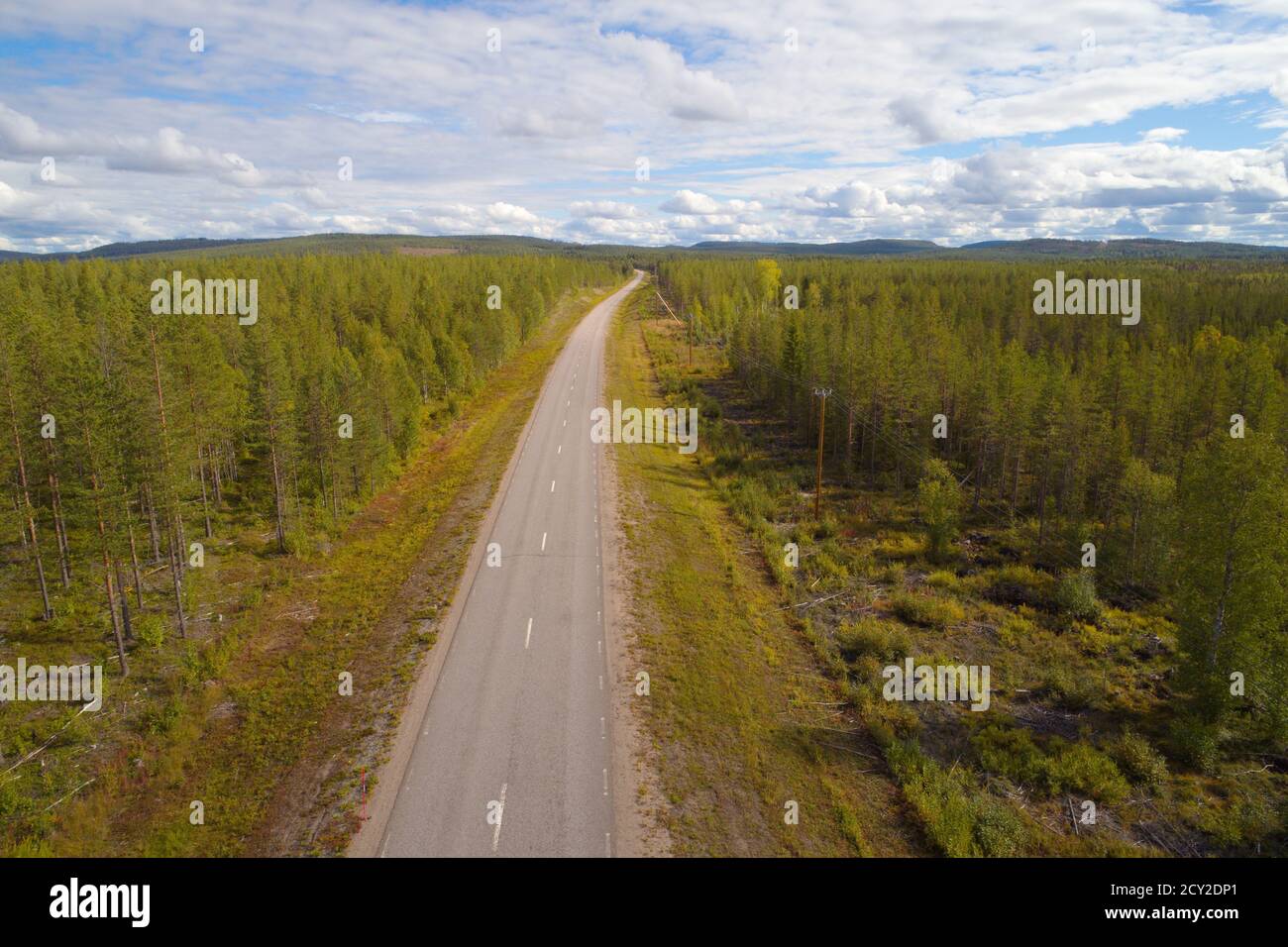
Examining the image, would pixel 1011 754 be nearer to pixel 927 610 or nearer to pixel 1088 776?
pixel 1088 776

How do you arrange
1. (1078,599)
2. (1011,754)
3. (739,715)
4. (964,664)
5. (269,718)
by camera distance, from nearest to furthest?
(269,718) < (739,715) < (1011,754) < (964,664) < (1078,599)

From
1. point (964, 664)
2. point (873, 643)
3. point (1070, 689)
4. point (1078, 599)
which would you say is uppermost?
point (1078, 599)

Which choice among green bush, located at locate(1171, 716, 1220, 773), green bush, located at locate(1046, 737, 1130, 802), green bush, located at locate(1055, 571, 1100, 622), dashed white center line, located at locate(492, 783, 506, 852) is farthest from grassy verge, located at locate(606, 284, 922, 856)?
green bush, located at locate(1055, 571, 1100, 622)

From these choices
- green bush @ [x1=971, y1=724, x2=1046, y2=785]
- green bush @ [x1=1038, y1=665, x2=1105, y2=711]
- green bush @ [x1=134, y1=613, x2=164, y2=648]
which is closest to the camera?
green bush @ [x1=971, y1=724, x2=1046, y2=785]

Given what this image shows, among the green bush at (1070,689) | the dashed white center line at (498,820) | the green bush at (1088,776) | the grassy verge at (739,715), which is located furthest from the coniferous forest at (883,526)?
the dashed white center line at (498,820)

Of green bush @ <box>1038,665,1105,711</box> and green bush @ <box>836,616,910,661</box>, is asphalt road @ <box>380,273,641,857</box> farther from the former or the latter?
green bush @ <box>1038,665,1105,711</box>

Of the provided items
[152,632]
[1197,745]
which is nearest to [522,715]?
[152,632]

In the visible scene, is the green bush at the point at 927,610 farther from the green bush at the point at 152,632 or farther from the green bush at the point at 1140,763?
the green bush at the point at 152,632
